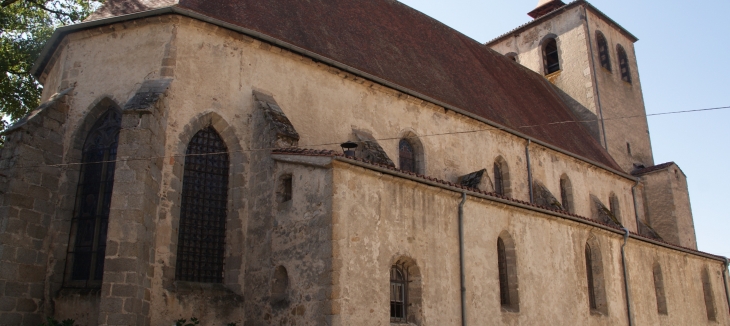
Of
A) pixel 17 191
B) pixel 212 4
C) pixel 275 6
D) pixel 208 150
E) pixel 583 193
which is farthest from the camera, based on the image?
pixel 583 193

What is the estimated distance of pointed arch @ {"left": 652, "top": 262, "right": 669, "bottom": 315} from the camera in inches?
715

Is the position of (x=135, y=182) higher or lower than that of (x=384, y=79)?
lower

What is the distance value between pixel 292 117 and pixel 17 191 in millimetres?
5545

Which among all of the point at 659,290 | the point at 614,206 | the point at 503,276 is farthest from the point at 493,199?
the point at 614,206

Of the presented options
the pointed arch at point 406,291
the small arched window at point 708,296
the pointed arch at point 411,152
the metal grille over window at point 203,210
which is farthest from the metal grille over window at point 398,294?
the small arched window at point 708,296

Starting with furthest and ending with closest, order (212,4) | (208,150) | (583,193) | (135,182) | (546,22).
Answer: (546,22)
(583,193)
(212,4)
(208,150)
(135,182)

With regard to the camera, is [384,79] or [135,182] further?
[384,79]

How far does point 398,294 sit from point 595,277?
7.18 m

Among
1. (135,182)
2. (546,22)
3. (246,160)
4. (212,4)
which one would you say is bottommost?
(135,182)

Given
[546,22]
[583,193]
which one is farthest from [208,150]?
[546,22]

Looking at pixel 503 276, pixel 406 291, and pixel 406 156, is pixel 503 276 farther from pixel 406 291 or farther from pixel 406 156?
pixel 406 156

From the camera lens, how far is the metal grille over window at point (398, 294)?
1132 centimetres

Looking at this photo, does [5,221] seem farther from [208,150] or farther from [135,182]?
[208,150]

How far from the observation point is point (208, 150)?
12258 mm
